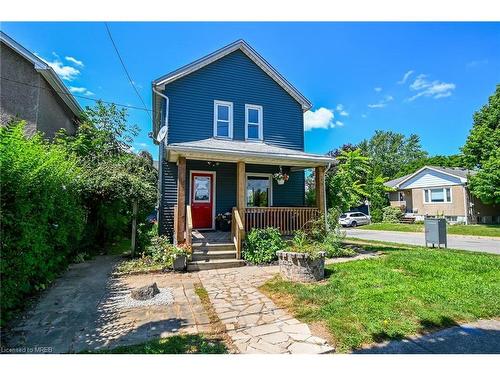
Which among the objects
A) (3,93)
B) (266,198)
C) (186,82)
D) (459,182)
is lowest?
(266,198)

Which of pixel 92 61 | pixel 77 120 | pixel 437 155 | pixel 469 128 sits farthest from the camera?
pixel 437 155

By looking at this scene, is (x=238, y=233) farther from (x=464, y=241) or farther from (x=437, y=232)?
(x=464, y=241)

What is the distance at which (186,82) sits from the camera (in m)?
11.2

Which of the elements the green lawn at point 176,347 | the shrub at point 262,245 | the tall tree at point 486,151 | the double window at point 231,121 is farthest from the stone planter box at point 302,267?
the tall tree at point 486,151

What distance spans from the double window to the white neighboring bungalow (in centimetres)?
1951

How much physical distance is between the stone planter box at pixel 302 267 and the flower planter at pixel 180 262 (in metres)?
2.93

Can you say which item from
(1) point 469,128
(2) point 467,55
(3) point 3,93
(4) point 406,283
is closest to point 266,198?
(4) point 406,283

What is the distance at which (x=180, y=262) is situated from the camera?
738 cm

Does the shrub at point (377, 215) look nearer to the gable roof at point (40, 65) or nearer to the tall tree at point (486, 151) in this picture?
the tall tree at point (486, 151)

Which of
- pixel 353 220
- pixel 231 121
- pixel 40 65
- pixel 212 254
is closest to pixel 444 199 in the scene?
pixel 353 220

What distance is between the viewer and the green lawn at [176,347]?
310cm

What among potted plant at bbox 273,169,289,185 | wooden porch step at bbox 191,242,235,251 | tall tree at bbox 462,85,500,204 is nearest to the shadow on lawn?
wooden porch step at bbox 191,242,235,251

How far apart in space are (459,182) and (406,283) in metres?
23.3
